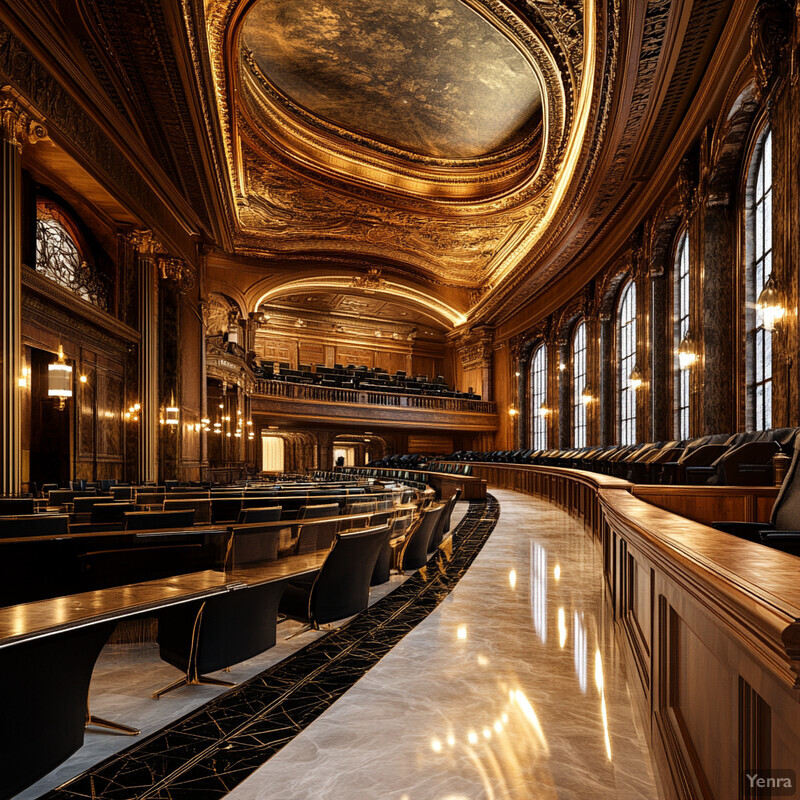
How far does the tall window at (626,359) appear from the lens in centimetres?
1465

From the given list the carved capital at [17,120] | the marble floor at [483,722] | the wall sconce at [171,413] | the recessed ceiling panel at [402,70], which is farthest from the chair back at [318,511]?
the recessed ceiling panel at [402,70]

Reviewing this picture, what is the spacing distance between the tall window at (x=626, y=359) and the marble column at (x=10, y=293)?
12.3 meters

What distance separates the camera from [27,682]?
6.07 ft

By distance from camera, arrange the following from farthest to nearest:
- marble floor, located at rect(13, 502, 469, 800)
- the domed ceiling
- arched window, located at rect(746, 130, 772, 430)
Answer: the domed ceiling → arched window, located at rect(746, 130, 772, 430) → marble floor, located at rect(13, 502, 469, 800)

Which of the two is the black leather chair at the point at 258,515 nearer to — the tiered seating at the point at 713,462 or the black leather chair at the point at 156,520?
the black leather chair at the point at 156,520

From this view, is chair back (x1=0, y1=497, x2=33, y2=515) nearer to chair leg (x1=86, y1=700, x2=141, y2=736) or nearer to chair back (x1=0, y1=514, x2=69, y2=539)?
chair back (x1=0, y1=514, x2=69, y2=539)

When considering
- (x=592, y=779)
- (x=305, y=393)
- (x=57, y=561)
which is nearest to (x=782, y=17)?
(x=592, y=779)

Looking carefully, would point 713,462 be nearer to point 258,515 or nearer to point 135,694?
point 258,515

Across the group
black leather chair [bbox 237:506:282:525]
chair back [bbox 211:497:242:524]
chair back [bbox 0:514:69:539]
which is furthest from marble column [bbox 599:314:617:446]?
chair back [bbox 0:514:69:539]

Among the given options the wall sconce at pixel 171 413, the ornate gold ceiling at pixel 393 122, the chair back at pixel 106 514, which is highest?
the ornate gold ceiling at pixel 393 122

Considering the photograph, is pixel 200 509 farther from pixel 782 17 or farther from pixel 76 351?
pixel 782 17

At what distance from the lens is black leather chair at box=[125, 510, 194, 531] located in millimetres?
4082

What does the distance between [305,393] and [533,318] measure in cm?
815

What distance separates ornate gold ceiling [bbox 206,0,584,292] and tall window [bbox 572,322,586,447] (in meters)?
3.61
